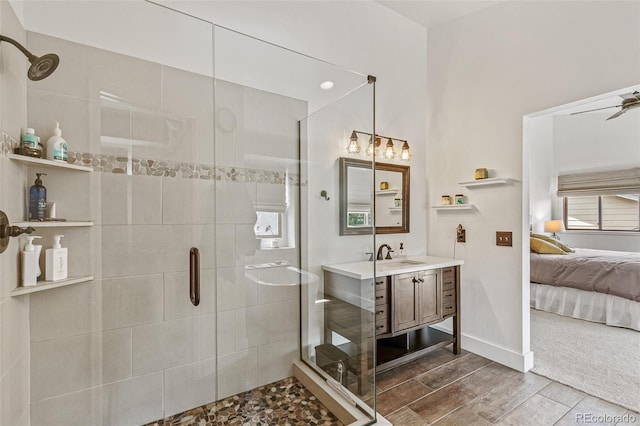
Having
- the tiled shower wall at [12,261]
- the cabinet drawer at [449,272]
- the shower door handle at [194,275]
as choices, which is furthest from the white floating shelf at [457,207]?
the tiled shower wall at [12,261]

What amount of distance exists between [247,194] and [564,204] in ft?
23.5

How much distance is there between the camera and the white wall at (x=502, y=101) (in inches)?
83.3

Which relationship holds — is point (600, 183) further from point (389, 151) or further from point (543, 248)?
point (389, 151)

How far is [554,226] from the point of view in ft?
19.9

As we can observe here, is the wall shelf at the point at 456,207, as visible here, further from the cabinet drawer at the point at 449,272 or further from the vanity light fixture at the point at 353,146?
the vanity light fixture at the point at 353,146

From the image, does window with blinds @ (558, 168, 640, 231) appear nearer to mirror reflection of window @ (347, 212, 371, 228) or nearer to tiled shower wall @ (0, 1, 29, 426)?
mirror reflection of window @ (347, 212, 371, 228)

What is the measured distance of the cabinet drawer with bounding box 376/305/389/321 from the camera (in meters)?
2.20

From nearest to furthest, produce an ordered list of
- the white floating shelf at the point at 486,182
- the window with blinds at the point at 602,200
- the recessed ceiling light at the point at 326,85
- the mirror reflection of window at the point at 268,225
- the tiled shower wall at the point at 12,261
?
the tiled shower wall at the point at 12,261 < the mirror reflection of window at the point at 268,225 < the recessed ceiling light at the point at 326,85 < the white floating shelf at the point at 486,182 < the window with blinds at the point at 602,200

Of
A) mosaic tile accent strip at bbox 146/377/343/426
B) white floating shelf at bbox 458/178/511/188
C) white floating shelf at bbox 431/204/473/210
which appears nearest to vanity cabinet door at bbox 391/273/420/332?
mosaic tile accent strip at bbox 146/377/343/426

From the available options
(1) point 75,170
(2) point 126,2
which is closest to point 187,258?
(1) point 75,170

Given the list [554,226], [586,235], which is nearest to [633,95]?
[554,226]

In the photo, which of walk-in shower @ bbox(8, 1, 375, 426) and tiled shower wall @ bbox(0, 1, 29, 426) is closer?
tiled shower wall @ bbox(0, 1, 29, 426)

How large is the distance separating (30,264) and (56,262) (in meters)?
0.10

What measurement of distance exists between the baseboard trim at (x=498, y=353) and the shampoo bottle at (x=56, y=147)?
3310mm
